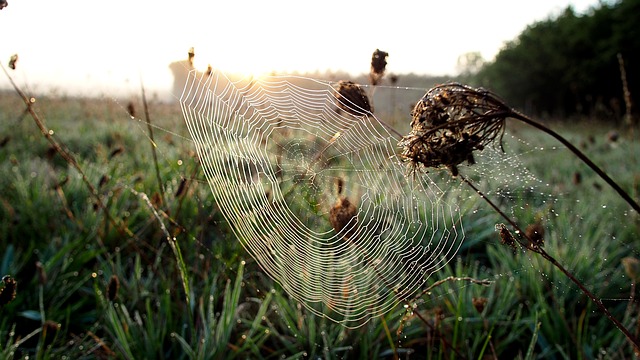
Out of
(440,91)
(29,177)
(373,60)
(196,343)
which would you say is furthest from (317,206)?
(29,177)

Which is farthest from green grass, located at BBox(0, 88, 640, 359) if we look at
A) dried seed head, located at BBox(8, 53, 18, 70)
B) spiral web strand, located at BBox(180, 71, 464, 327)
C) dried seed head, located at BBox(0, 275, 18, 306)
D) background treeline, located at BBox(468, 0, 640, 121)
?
background treeline, located at BBox(468, 0, 640, 121)

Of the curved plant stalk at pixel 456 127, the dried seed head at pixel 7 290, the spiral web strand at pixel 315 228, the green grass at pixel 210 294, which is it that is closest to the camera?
the curved plant stalk at pixel 456 127

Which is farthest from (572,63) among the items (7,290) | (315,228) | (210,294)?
(7,290)

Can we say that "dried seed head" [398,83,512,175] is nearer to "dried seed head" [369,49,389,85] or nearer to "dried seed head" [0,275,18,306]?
"dried seed head" [369,49,389,85]

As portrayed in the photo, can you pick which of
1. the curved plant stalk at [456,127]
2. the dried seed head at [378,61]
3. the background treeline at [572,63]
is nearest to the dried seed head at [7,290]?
the curved plant stalk at [456,127]

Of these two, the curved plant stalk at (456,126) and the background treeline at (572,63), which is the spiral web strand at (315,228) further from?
the background treeline at (572,63)

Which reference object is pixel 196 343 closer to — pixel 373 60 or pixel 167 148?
pixel 373 60
